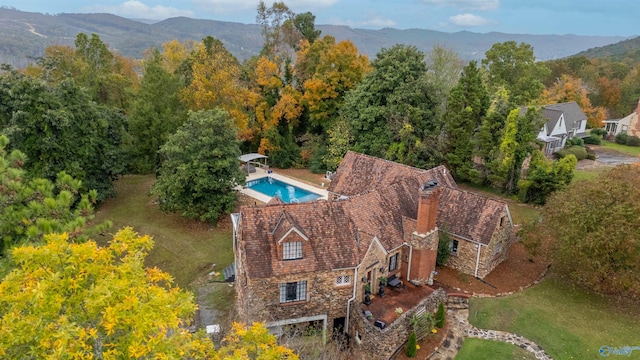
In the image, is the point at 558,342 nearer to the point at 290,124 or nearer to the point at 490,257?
the point at 490,257

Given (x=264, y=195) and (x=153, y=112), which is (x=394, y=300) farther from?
(x=153, y=112)

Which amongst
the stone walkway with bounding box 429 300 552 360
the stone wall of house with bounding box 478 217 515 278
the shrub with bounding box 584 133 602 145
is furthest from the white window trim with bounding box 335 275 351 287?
the shrub with bounding box 584 133 602 145

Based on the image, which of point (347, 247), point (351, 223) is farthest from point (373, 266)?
point (351, 223)

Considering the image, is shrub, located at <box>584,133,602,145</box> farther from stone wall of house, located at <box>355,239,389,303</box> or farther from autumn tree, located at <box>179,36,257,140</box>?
stone wall of house, located at <box>355,239,389,303</box>

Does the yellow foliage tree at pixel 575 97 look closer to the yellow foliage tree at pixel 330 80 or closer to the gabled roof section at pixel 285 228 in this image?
the yellow foliage tree at pixel 330 80

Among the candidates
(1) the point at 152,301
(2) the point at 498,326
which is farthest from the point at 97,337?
(2) the point at 498,326

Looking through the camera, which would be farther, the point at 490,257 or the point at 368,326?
the point at 490,257

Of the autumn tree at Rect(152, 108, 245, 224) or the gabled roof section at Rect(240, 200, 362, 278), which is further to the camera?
the autumn tree at Rect(152, 108, 245, 224)

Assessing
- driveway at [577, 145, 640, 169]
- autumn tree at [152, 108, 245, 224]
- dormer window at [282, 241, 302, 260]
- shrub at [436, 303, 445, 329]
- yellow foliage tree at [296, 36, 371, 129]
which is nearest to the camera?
dormer window at [282, 241, 302, 260]
